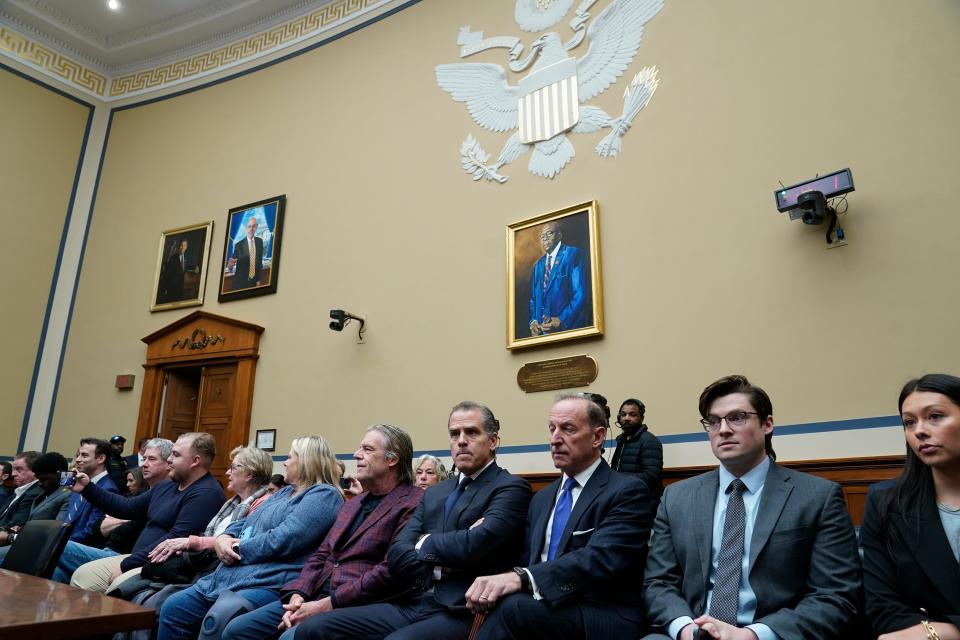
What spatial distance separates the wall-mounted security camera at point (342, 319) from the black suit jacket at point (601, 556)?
4.64 meters

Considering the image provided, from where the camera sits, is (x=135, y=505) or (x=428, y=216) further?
(x=428, y=216)

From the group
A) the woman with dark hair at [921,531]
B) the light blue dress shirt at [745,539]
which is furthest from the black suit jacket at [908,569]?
the light blue dress shirt at [745,539]

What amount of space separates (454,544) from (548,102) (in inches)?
200

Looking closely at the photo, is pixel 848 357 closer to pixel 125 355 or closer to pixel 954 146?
pixel 954 146

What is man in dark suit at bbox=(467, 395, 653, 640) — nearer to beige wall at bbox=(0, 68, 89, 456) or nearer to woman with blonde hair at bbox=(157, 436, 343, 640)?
woman with blonde hair at bbox=(157, 436, 343, 640)

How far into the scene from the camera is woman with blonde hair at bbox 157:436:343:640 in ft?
10.6

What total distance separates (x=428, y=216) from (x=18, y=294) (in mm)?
5944

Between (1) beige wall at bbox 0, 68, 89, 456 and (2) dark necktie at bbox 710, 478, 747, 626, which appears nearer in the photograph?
(2) dark necktie at bbox 710, 478, 747, 626

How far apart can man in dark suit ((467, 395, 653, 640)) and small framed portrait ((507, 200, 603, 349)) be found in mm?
3108

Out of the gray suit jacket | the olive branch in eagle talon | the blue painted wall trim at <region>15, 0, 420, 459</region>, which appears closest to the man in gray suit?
the gray suit jacket

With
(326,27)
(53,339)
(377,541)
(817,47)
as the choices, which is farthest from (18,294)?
(817,47)

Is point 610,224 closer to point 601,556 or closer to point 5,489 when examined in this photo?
point 601,556

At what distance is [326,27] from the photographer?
872 cm

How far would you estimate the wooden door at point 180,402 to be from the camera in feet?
27.3
